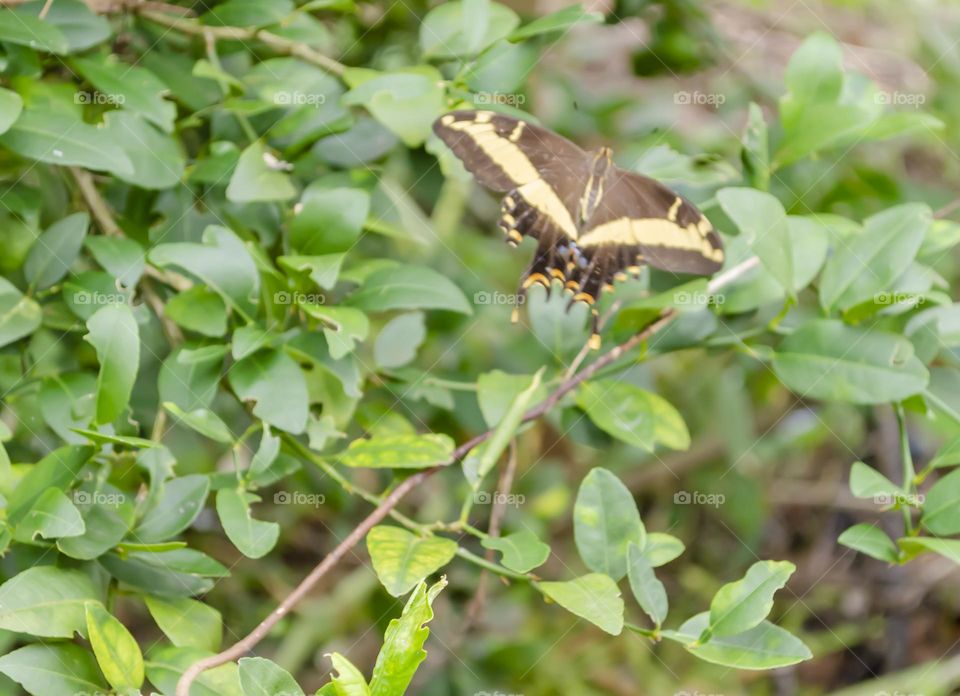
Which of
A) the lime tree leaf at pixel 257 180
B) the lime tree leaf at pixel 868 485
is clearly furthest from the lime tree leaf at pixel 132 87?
the lime tree leaf at pixel 868 485

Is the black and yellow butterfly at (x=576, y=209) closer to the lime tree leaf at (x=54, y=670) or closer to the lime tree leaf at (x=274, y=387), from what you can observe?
the lime tree leaf at (x=274, y=387)

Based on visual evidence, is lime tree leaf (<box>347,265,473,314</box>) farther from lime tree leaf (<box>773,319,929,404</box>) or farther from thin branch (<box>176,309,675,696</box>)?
lime tree leaf (<box>773,319,929,404</box>)

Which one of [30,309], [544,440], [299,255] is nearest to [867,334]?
[299,255]

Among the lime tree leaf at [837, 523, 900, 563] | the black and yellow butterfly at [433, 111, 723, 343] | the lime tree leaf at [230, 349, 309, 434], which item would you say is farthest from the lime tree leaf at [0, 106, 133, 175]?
the lime tree leaf at [837, 523, 900, 563]

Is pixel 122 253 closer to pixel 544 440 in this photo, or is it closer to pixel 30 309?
pixel 30 309

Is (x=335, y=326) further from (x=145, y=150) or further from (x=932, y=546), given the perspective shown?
(x=932, y=546)
